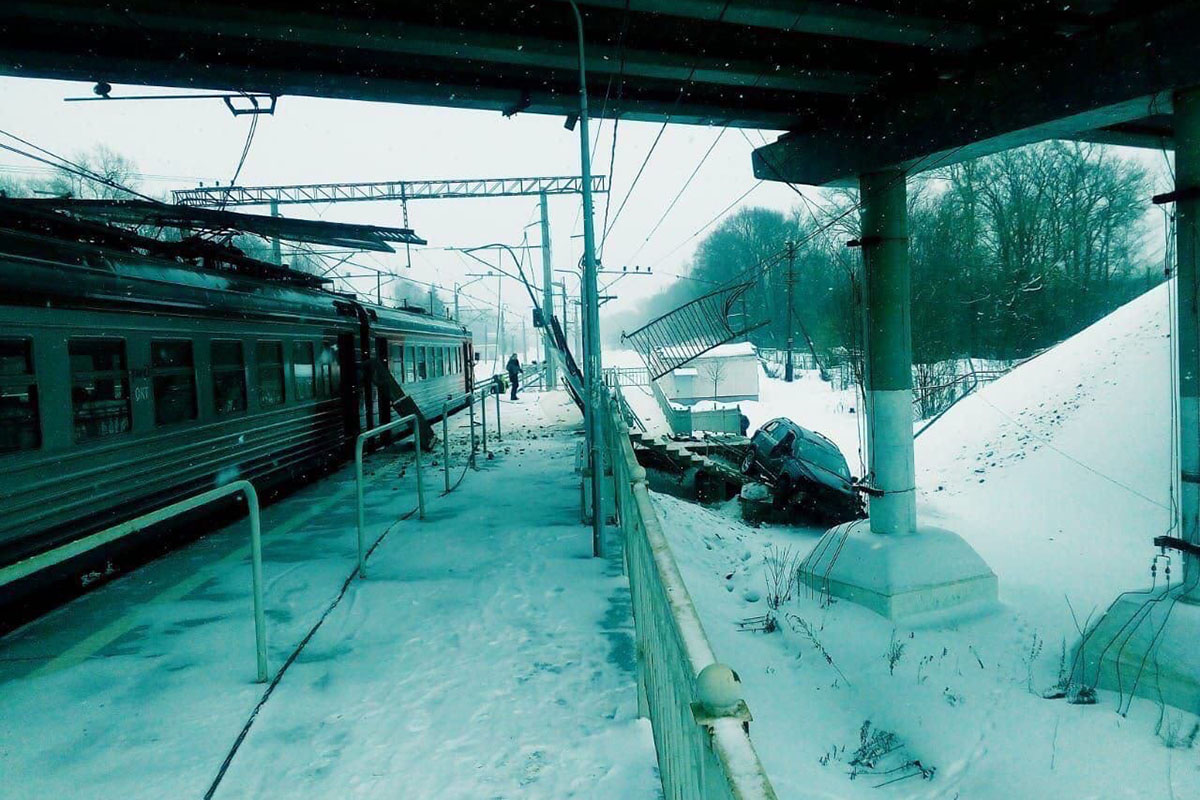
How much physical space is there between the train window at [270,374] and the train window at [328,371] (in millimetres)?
1577

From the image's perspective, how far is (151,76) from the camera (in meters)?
8.49

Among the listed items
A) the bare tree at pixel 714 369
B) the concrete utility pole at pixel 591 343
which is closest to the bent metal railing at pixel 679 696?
the concrete utility pole at pixel 591 343

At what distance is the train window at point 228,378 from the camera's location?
28.8ft

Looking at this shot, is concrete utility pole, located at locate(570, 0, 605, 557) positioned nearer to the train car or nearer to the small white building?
the train car

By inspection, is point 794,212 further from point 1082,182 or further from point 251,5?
point 251,5

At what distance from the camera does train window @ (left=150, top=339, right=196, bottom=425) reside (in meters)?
7.58

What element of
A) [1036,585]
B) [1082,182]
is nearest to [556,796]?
[1036,585]

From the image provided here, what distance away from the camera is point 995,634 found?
8805 mm

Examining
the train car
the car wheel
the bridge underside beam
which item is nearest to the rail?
the train car

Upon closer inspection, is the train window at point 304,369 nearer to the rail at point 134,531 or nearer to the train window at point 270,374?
the train window at point 270,374

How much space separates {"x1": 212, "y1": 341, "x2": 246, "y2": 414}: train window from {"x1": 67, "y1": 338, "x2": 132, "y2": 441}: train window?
1.65 m

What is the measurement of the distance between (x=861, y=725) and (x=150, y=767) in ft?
19.5

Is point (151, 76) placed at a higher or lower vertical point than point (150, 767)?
higher

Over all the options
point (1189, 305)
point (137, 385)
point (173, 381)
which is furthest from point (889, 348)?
point (137, 385)
